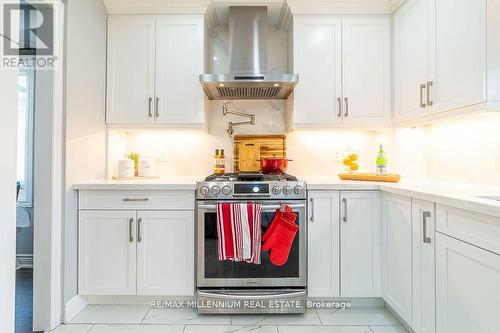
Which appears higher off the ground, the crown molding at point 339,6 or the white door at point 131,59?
the crown molding at point 339,6

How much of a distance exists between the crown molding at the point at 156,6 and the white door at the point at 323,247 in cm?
176

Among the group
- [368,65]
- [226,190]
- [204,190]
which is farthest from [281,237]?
[368,65]

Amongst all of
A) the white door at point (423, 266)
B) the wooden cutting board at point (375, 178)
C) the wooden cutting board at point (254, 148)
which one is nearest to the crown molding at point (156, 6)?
the wooden cutting board at point (254, 148)

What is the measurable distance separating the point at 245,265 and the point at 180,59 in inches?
67.7

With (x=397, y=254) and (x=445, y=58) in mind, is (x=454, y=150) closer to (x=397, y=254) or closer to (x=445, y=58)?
(x=445, y=58)

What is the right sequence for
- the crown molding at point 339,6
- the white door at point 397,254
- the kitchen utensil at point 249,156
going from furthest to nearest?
the kitchen utensil at point 249,156
the crown molding at point 339,6
the white door at point 397,254

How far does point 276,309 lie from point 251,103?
70.4 inches

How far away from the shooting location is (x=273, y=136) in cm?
295

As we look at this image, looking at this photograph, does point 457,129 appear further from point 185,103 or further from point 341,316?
point 185,103

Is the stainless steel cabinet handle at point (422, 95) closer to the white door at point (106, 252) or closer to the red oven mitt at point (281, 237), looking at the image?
the red oven mitt at point (281, 237)

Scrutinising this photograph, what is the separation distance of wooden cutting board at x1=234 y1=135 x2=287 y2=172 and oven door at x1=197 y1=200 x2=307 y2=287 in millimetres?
825

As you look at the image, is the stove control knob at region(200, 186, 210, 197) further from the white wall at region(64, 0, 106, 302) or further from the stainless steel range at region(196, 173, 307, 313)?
the white wall at region(64, 0, 106, 302)

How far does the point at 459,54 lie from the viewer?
5.82 ft

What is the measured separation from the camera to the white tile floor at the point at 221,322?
1981mm
